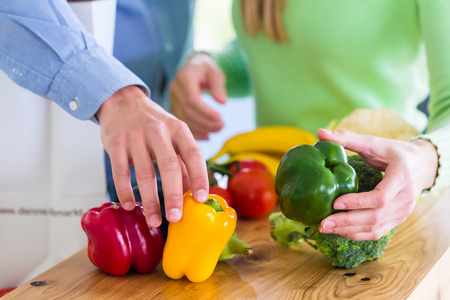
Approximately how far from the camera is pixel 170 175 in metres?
0.80

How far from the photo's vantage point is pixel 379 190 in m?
0.81

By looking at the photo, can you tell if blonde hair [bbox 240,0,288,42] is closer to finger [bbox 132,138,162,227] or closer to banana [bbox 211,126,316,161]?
banana [bbox 211,126,316,161]

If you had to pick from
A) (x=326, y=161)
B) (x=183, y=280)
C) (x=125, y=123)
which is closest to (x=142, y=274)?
(x=183, y=280)

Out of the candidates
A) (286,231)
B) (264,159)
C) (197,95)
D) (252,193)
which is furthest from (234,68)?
(286,231)

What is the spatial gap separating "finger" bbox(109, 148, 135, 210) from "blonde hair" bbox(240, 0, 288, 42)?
32.2 inches

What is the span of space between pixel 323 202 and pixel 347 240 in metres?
0.11

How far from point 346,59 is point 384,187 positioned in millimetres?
715

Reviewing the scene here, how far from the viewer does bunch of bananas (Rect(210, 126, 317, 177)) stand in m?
1.39

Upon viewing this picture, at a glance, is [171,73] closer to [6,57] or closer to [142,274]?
[6,57]

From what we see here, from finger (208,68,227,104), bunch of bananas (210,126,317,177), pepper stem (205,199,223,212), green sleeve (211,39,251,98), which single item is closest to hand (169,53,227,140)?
finger (208,68,227,104)

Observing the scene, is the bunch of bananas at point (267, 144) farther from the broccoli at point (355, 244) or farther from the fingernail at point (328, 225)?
the fingernail at point (328, 225)

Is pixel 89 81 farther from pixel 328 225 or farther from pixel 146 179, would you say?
pixel 328 225

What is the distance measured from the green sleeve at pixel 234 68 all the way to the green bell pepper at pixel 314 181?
0.99m

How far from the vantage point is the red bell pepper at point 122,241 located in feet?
2.91
